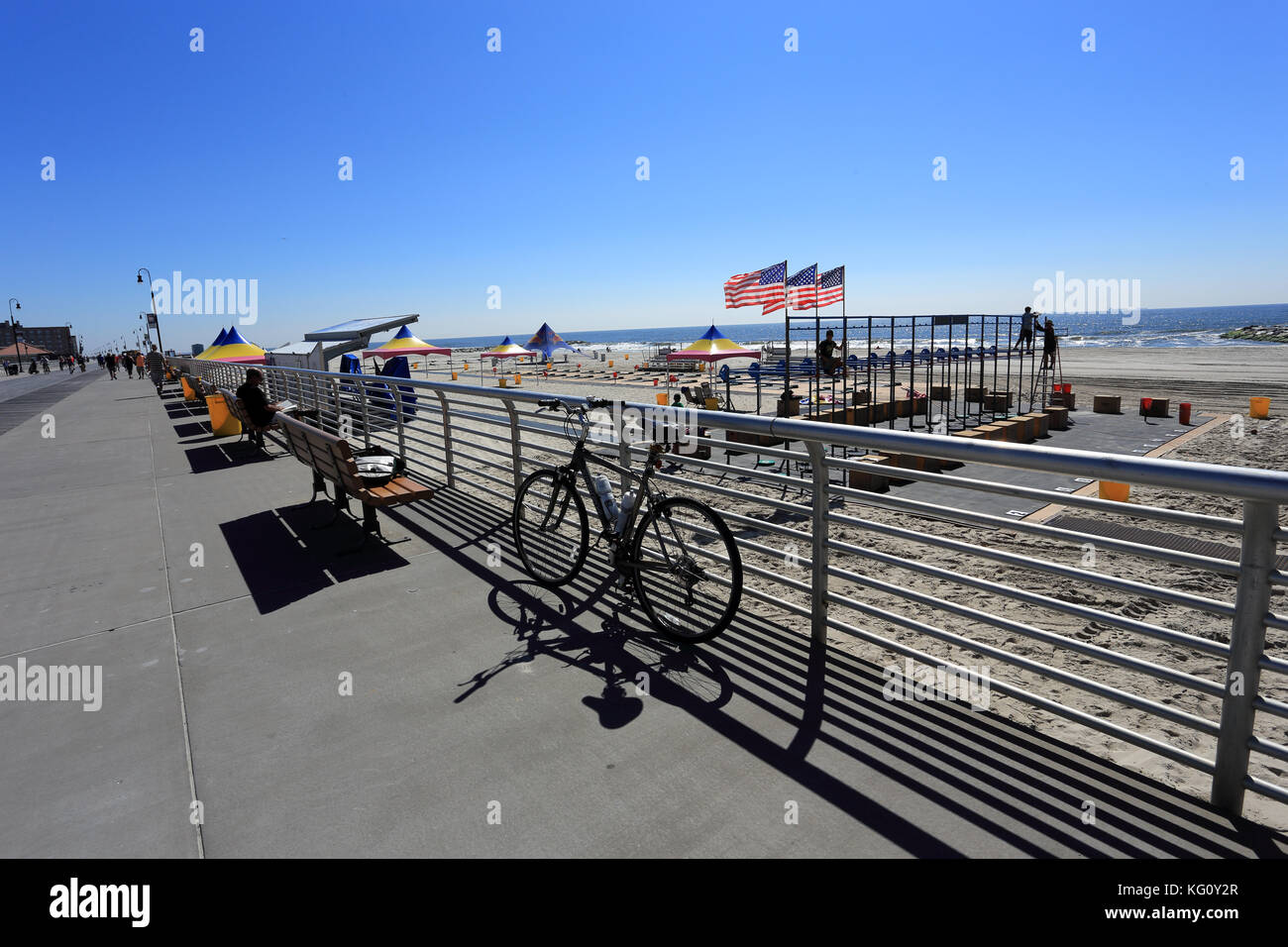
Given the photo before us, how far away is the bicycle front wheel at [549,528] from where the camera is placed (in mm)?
4941

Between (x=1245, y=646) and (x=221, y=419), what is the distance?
578 inches

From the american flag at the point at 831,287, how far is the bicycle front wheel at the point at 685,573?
565 inches

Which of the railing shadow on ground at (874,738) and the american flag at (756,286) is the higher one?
A: the american flag at (756,286)

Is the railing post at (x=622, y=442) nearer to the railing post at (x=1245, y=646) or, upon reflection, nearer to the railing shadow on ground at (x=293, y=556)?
the railing shadow on ground at (x=293, y=556)

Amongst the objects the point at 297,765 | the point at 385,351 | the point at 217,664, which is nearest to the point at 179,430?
the point at 385,351

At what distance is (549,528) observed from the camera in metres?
5.24

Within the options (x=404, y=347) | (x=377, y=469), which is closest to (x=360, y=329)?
(x=404, y=347)

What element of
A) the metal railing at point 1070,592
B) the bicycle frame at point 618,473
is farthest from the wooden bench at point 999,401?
the bicycle frame at point 618,473

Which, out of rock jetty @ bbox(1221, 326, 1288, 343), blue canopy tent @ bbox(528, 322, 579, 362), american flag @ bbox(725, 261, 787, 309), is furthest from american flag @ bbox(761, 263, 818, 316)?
rock jetty @ bbox(1221, 326, 1288, 343)

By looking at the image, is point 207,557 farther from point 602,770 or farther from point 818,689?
point 818,689

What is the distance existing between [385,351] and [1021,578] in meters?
20.0

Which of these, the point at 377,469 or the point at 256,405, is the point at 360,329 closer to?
Result: the point at 256,405

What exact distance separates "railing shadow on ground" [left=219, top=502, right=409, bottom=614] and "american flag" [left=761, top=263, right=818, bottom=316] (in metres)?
12.6

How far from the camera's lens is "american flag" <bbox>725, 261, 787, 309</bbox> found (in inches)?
692
